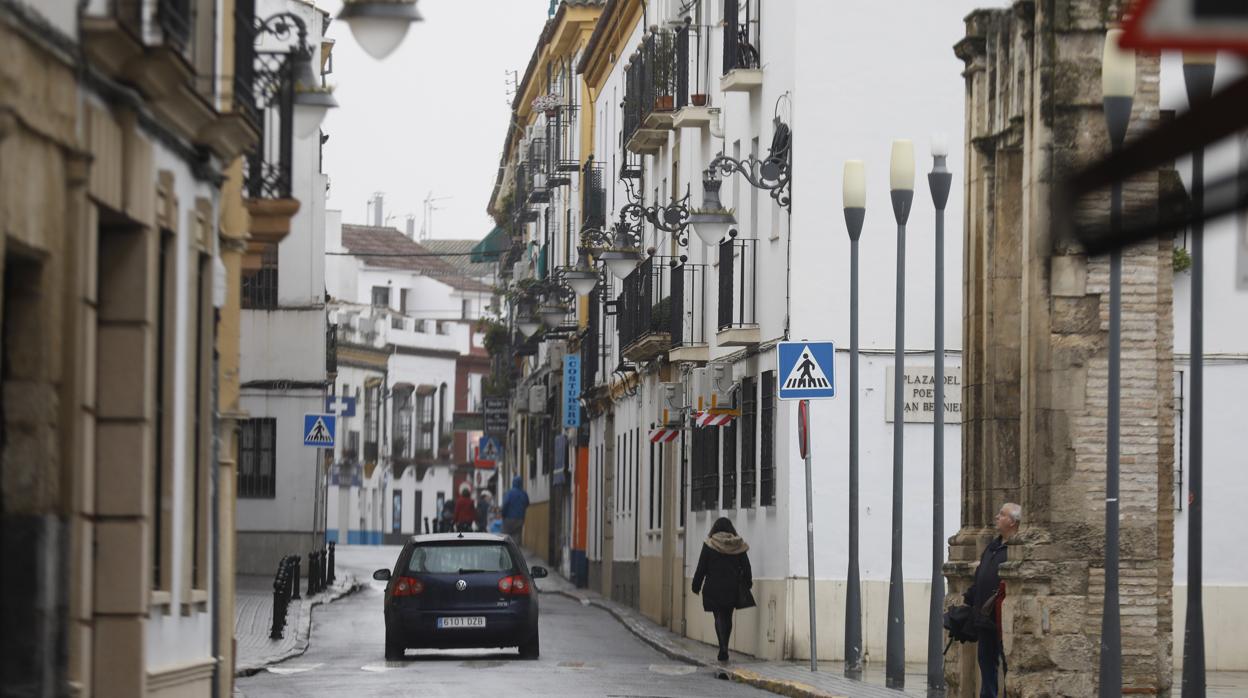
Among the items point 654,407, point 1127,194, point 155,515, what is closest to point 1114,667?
point 1127,194

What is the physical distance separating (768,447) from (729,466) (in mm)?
3138

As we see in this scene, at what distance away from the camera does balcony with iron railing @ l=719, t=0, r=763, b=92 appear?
29.3 meters

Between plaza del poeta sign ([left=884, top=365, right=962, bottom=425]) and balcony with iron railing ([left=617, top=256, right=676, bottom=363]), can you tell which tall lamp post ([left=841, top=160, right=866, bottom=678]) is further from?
balcony with iron railing ([left=617, top=256, right=676, bottom=363])

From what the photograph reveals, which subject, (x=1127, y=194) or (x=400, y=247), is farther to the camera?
(x=400, y=247)

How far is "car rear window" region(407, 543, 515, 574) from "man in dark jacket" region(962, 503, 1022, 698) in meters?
8.87

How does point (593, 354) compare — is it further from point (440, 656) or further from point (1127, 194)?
point (1127, 194)

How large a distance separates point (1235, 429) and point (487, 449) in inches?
2086

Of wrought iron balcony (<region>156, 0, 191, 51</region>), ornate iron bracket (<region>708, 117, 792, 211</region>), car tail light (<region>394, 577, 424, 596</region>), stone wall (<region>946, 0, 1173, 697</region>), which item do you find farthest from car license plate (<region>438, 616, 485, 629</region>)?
wrought iron balcony (<region>156, 0, 191, 51</region>)

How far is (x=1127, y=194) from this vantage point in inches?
692

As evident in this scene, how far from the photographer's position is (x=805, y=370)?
23094mm

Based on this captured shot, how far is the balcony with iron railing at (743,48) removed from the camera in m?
29.3

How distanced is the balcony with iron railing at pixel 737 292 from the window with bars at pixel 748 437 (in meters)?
0.85

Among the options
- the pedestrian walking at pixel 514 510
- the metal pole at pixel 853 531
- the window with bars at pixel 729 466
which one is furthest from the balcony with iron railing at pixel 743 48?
the pedestrian walking at pixel 514 510

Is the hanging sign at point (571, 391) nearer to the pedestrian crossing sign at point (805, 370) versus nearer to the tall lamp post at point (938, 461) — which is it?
the pedestrian crossing sign at point (805, 370)
